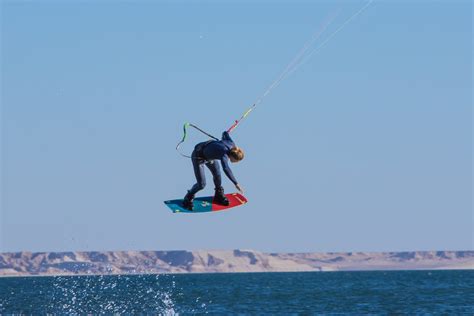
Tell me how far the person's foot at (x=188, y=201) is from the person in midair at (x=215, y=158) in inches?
13.3

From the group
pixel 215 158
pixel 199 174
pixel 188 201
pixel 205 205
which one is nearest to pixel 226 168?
pixel 215 158

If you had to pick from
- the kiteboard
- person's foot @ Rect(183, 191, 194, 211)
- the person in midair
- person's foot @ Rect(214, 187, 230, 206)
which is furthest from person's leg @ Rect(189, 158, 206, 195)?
the kiteboard

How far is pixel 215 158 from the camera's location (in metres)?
32.6

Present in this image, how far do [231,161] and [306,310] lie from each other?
3583 cm

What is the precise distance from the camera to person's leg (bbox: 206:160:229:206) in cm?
3322

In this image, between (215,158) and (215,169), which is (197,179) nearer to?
(215,169)

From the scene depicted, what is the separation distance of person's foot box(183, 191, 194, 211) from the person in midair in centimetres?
34

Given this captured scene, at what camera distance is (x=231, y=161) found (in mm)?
32469

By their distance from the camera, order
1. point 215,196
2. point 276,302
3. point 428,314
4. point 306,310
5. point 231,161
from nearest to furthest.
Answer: point 231,161, point 215,196, point 428,314, point 306,310, point 276,302

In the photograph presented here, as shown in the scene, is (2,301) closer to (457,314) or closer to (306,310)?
(306,310)

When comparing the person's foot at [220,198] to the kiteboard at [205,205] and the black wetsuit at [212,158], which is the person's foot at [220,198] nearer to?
the kiteboard at [205,205]

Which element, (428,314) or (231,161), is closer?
(231,161)

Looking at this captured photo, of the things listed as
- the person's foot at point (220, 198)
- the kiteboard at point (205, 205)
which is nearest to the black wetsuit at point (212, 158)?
the person's foot at point (220, 198)

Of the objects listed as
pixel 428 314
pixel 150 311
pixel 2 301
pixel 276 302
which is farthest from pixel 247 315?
pixel 2 301
